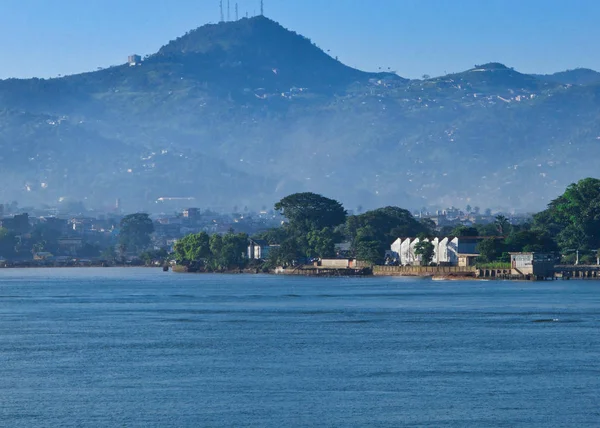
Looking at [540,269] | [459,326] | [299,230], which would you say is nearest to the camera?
[459,326]

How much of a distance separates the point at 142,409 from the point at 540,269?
80.5m

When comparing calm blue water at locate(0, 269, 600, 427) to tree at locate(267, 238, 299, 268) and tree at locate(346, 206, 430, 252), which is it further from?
tree at locate(267, 238, 299, 268)

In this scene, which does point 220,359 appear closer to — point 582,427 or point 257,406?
point 257,406

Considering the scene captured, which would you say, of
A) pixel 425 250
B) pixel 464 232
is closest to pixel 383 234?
pixel 464 232

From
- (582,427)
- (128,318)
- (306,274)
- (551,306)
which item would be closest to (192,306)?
(128,318)

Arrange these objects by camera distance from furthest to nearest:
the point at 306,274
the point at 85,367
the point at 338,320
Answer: the point at 306,274
the point at 338,320
the point at 85,367

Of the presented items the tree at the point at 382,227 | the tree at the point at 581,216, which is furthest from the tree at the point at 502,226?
the tree at the point at 581,216

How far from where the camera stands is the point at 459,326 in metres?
60.3

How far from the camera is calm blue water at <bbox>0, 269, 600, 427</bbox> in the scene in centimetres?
3675

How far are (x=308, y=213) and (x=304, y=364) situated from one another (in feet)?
397

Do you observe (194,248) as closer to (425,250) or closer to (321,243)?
(321,243)

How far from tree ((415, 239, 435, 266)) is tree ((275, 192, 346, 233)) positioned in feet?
101

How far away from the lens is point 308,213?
16688cm

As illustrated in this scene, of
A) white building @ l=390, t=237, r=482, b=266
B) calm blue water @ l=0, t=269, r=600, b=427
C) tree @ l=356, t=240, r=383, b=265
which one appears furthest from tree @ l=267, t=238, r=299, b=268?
calm blue water @ l=0, t=269, r=600, b=427
